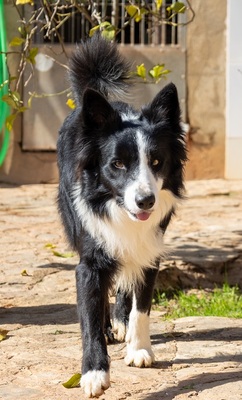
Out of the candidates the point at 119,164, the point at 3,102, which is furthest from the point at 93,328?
the point at 3,102

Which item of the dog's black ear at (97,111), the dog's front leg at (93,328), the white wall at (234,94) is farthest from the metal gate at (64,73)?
the dog's front leg at (93,328)

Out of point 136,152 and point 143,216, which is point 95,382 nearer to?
point 143,216

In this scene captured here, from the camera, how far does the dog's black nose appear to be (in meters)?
3.88

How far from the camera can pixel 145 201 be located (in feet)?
12.7

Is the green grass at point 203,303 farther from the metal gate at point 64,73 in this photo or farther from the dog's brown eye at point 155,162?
the metal gate at point 64,73

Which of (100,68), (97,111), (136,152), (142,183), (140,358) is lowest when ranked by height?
(140,358)

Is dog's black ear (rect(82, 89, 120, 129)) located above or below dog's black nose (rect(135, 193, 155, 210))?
above

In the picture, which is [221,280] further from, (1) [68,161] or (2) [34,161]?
(2) [34,161]

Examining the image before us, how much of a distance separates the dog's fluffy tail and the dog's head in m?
0.40

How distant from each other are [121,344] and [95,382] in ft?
3.26

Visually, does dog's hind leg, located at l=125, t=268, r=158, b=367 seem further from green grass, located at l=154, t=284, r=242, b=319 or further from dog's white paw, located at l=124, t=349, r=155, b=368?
green grass, located at l=154, t=284, r=242, b=319

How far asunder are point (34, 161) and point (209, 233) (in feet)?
11.5

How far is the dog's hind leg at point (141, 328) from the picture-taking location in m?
4.36

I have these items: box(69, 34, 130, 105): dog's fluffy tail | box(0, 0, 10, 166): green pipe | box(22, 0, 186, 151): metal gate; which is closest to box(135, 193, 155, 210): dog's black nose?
box(69, 34, 130, 105): dog's fluffy tail
